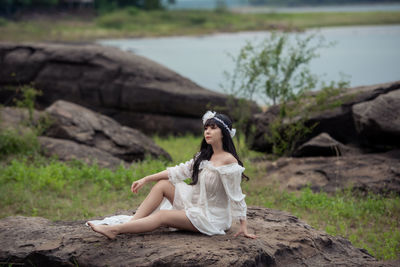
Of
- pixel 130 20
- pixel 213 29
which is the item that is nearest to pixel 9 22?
pixel 130 20

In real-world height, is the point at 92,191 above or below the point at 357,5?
below

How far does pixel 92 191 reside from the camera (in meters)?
7.11

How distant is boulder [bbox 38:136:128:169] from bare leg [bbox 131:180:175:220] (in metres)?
4.05

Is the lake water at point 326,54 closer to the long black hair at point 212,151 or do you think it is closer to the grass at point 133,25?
the grass at point 133,25

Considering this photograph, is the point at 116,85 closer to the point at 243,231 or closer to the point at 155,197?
the point at 155,197

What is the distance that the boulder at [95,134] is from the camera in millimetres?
9062

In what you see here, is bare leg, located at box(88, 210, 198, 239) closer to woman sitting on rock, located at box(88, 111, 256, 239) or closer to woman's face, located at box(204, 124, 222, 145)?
woman sitting on rock, located at box(88, 111, 256, 239)

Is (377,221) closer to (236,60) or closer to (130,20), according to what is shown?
(236,60)

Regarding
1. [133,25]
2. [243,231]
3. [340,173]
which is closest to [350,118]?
[340,173]

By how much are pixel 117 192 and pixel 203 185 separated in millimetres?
3121

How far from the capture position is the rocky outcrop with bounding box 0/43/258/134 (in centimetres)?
1258

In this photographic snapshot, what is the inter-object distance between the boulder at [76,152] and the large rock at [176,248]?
11.7ft

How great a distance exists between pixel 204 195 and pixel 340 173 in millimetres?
3890

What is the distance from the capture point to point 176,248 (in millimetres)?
3832
